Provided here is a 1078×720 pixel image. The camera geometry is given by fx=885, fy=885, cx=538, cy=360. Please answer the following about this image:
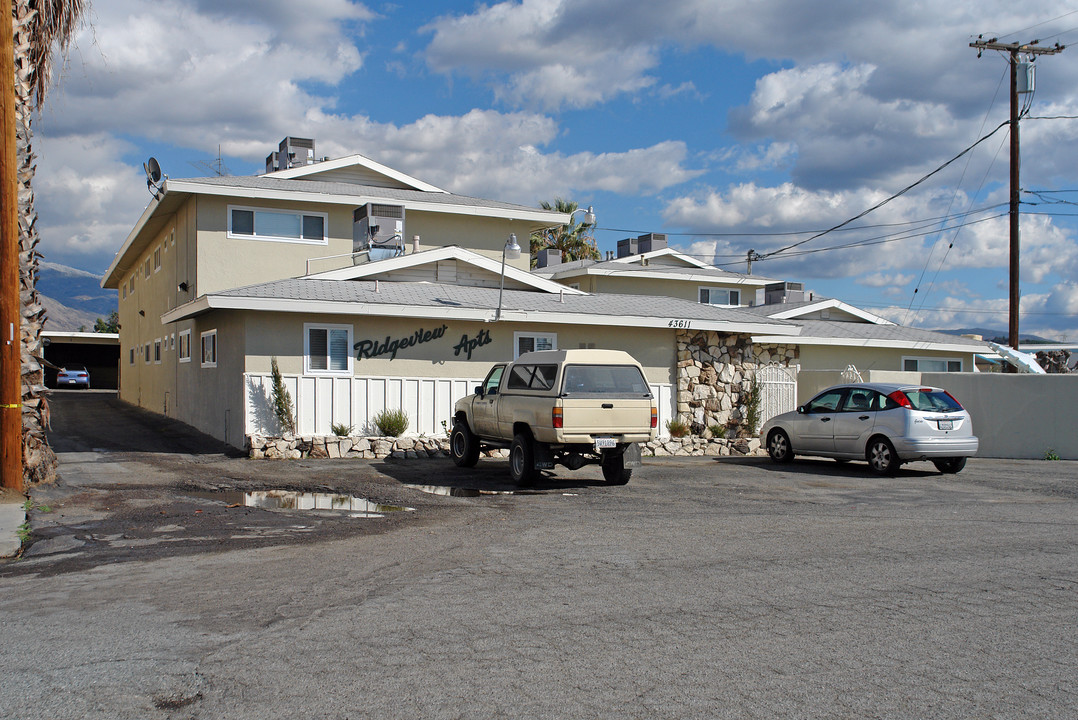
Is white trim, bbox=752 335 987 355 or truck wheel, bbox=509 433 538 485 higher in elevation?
white trim, bbox=752 335 987 355

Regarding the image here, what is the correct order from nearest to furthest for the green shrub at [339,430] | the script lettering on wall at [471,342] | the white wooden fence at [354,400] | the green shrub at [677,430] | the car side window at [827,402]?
1. the car side window at [827,402]
2. the white wooden fence at [354,400]
3. the green shrub at [339,430]
4. the script lettering on wall at [471,342]
5. the green shrub at [677,430]

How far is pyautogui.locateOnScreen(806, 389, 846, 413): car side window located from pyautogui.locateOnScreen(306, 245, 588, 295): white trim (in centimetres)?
703

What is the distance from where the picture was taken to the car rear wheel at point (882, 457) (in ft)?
52.7

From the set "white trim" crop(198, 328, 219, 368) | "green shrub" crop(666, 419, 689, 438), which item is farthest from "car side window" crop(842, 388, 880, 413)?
"white trim" crop(198, 328, 219, 368)

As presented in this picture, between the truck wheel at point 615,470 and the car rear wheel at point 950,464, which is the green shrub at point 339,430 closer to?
the truck wheel at point 615,470

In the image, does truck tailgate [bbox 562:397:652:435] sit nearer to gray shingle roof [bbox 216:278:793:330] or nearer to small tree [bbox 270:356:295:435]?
gray shingle roof [bbox 216:278:793:330]

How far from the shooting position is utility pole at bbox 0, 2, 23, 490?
1146cm

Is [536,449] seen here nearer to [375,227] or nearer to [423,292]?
[423,292]

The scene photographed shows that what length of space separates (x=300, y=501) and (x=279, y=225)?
1285 centimetres

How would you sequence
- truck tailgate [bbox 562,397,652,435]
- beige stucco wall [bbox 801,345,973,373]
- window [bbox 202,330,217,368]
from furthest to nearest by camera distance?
beige stucco wall [bbox 801,345,973,373] → window [bbox 202,330,217,368] → truck tailgate [bbox 562,397,652,435]

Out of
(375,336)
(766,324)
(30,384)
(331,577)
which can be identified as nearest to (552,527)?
(331,577)

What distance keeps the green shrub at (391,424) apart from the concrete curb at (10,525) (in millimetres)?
7989

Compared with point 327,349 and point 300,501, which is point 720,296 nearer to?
point 327,349

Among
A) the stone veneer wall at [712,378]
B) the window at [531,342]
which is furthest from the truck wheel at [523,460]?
the stone veneer wall at [712,378]
